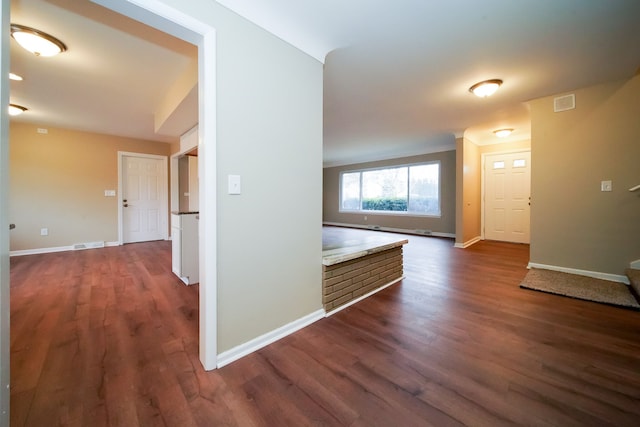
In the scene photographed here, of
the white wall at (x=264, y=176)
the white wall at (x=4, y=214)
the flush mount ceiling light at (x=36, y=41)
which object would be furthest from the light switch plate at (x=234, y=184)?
the flush mount ceiling light at (x=36, y=41)

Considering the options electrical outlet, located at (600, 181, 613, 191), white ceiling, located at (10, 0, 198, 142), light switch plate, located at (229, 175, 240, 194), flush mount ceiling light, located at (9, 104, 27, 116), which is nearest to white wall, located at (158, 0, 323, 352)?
light switch plate, located at (229, 175, 240, 194)

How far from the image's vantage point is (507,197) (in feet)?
18.7

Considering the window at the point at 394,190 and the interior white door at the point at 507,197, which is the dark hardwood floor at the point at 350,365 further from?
the window at the point at 394,190

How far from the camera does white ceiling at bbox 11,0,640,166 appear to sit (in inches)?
71.1

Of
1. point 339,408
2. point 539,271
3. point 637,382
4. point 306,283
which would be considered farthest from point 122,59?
point 539,271

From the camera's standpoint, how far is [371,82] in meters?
2.98

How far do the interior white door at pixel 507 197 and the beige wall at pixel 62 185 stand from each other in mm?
8388

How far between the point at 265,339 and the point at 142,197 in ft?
18.6

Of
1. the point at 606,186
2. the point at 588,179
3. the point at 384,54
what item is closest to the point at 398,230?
the point at 588,179

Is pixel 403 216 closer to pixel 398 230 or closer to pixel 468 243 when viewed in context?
pixel 398 230

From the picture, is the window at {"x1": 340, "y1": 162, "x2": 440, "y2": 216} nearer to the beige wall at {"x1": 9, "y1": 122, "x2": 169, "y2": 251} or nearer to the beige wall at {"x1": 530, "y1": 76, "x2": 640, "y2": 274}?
the beige wall at {"x1": 530, "y1": 76, "x2": 640, "y2": 274}

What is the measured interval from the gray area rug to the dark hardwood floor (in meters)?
0.17

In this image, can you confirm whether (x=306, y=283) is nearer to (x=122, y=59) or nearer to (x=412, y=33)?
(x=412, y=33)

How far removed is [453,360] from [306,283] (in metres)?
1.13
